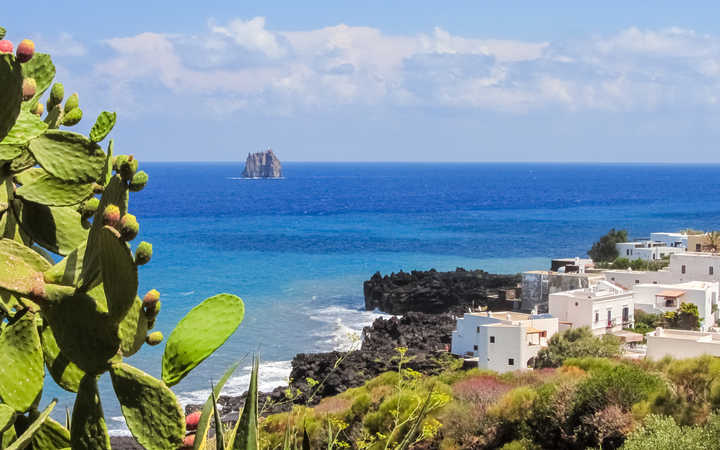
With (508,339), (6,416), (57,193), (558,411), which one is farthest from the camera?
(508,339)

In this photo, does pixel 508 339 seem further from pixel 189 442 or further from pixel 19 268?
pixel 19 268

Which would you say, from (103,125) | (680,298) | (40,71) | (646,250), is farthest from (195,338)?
(646,250)

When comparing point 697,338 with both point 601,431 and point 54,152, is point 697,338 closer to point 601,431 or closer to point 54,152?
point 601,431

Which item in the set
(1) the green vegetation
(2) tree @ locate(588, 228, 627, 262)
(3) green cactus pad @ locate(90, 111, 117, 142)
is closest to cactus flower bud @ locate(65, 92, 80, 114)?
(3) green cactus pad @ locate(90, 111, 117, 142)

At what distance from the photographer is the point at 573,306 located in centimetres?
2595

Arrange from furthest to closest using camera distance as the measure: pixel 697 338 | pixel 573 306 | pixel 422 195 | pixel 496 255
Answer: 1. pixel 422 195
2. pixel 496 255
3. pixel 573 306
4. pixel 697 338

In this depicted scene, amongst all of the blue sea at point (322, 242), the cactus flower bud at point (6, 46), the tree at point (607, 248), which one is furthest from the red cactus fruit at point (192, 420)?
the tree at point (607, 248)

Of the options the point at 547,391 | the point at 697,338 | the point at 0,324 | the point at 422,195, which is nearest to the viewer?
the point at 0,324

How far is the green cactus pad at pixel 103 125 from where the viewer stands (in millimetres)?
2240

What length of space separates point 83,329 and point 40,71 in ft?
3.91

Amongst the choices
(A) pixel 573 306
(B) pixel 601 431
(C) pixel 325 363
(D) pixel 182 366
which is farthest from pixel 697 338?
(D) pixel 182 366

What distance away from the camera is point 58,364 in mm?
2125

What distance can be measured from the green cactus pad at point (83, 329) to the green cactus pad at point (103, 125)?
617 millimetres

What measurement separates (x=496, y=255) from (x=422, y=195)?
245 ft
